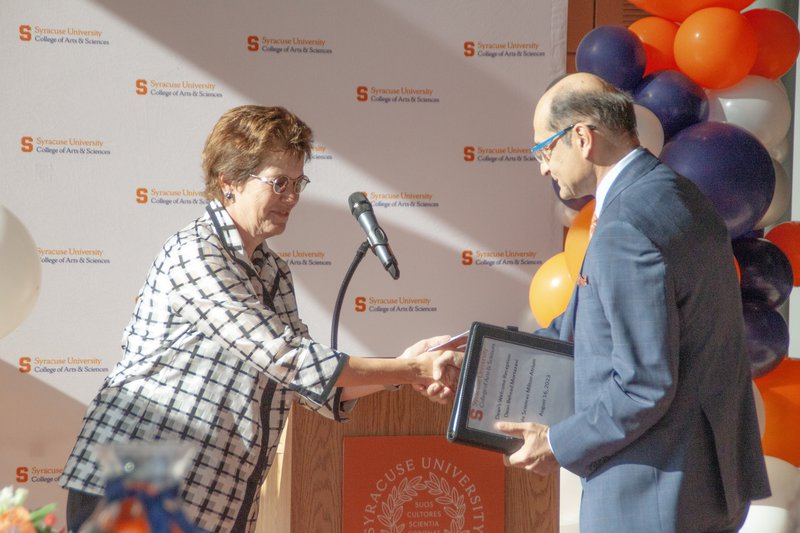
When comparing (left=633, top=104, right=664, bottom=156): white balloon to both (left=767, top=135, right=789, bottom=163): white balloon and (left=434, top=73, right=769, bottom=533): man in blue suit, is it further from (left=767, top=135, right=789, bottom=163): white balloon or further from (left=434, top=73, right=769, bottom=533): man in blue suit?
(left=434, top=73, right=769, bottom=533): man in blue suit

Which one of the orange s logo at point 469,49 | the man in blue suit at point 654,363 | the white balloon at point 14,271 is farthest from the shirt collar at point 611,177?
the orange s logo at point 469,49

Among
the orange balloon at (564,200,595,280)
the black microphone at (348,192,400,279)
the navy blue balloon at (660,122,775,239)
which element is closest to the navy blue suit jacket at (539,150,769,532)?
the black microphone at (348,192,400,279)

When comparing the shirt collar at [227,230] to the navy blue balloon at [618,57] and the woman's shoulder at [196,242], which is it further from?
the navy blue balloon at [618,57]

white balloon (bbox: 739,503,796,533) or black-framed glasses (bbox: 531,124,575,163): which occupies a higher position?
black-framed glasses (bbox: 531,124,575,163)

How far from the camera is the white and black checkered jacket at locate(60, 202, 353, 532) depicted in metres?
2.32

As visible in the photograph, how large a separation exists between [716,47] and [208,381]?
2482 mm

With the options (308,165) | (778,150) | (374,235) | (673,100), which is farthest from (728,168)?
(308,165)

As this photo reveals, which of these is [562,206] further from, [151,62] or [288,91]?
[151,62]

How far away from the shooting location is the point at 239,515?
2410 millimetres

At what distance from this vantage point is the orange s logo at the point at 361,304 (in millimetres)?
4480

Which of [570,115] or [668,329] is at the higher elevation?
[570,115]

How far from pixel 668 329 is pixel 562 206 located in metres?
2.51

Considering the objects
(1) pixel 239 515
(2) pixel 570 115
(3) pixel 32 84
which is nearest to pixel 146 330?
(1) pixel 239 515

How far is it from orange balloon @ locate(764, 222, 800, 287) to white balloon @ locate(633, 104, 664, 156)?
87 centimetres
